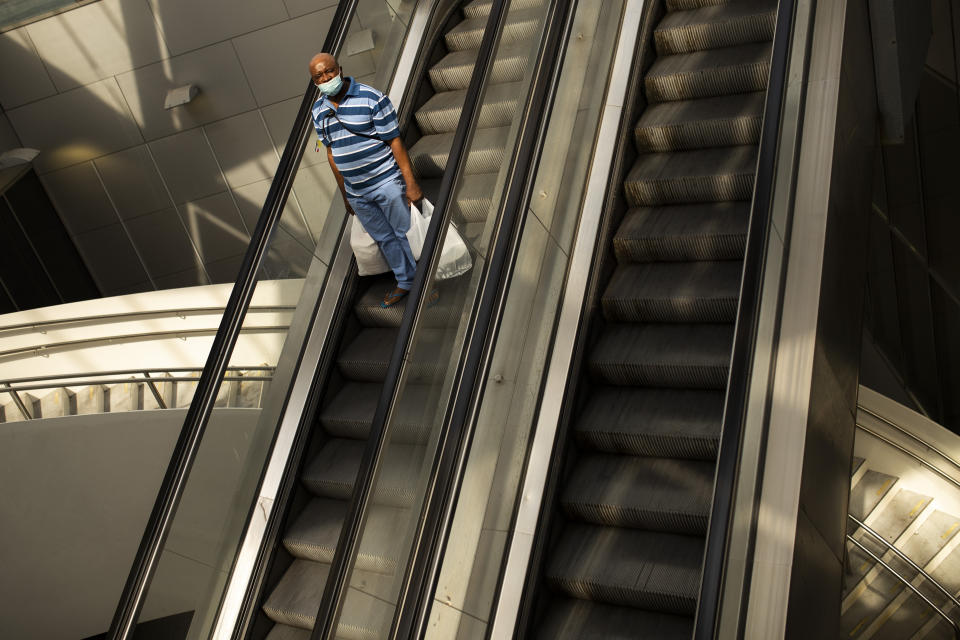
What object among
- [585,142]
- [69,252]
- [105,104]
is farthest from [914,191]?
[69,252]

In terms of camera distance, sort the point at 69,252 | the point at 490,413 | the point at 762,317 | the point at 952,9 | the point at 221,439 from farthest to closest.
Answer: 1. the point at 69,252
2. the point at 952,9
3. the point at 221,439
4. the point at 490,413
5. the point at 762,317

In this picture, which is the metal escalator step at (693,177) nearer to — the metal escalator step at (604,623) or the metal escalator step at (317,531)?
the metal escalator step at (604,623)

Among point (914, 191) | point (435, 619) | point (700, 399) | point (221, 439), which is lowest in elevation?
point (435, 619)

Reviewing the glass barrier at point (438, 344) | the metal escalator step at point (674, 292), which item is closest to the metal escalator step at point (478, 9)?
the glass barrier at point (438, 344)

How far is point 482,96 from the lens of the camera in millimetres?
4035

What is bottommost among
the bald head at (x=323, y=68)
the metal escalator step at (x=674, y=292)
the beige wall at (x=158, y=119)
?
the metal escalator step at (x=674, y=292)

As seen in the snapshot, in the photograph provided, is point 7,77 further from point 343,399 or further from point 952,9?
point 952,9

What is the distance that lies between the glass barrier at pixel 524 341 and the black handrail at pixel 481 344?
0.04 m

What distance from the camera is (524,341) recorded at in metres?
3.99

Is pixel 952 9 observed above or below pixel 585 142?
above

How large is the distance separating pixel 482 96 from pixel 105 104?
23.3 ft

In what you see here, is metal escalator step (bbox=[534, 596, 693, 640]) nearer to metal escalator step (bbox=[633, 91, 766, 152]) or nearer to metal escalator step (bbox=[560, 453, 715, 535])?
metal escalator step (bbox=[560, 453, 715, 535])

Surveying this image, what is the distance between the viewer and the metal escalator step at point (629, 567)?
357 cm

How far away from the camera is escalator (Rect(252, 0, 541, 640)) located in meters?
3.51
